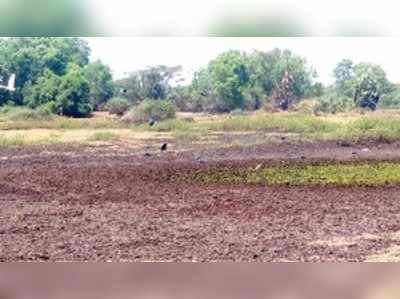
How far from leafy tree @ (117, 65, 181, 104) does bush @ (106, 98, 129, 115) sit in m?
0.02

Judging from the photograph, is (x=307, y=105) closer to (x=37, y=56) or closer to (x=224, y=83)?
(x=224, y=83)

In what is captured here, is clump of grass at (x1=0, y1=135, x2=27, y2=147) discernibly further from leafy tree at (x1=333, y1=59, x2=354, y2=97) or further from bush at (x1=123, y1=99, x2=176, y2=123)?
leafy tree at (x1=333, y1=59, x2=354, y2=97)

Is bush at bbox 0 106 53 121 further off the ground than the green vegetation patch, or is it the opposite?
bush at bbox 0 106 53 121

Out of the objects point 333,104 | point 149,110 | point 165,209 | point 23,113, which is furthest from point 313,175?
point 23,113

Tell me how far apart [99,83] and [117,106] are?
96mm

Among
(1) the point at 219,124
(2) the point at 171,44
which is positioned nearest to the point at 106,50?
(2) the point at 171,44

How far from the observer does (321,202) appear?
260 cm

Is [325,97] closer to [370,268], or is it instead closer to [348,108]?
[348,108]

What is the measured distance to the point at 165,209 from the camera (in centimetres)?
257

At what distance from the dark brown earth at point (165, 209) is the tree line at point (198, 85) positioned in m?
0.18

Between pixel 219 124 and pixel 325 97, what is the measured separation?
1.18 feet

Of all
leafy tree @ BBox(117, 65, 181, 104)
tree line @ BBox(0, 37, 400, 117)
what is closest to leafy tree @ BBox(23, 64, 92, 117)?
tree line @ BBox(0, 37, 400, 117)

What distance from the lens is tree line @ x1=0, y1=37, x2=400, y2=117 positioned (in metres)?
2.39

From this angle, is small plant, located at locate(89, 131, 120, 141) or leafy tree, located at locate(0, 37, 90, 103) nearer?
leafy tree, located at locate(0, 37, 90, 103)
